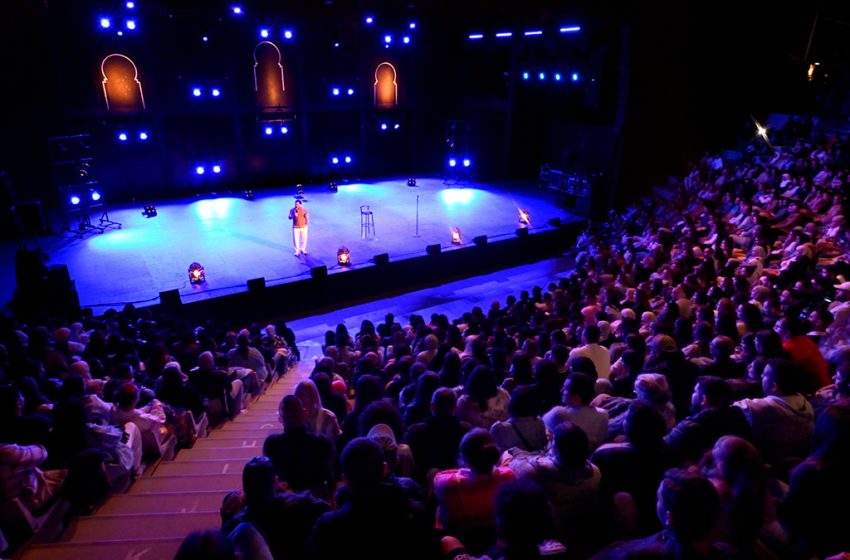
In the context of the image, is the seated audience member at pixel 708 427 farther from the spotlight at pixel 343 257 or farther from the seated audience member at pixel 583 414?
the spotlight at pixel 343 257

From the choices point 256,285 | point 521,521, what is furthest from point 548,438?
point 256,285

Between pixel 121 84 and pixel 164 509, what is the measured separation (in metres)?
17.1

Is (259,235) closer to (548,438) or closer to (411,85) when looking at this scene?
(411,85)

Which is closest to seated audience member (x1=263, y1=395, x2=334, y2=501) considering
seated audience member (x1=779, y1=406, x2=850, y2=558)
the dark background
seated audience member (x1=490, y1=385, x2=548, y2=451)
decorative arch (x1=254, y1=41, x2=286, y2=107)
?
seated audience member (x1=490, y1=385, x2=548, y2=451)

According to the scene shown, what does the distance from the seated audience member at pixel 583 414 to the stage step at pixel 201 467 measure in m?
2.57

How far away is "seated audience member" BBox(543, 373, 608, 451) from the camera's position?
3.25 meters

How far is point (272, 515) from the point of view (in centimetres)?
238

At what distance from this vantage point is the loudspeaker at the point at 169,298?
32.5 ft

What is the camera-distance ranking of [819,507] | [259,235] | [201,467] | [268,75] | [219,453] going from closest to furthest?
[819,507], [201,467], [219,453], [259,235], [268,75]

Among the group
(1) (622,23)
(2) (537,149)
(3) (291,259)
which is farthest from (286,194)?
(1) (622,23)

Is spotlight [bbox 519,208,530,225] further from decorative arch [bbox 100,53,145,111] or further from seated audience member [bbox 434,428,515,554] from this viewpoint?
seated audience member [bbox 434,428,515,554]

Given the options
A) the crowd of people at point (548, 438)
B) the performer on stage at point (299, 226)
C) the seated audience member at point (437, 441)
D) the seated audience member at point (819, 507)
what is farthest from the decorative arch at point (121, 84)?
the seated audience member at point (819, 507)

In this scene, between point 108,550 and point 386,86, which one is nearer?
point 108,550

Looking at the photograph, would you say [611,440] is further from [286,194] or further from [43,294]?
[286,194]
